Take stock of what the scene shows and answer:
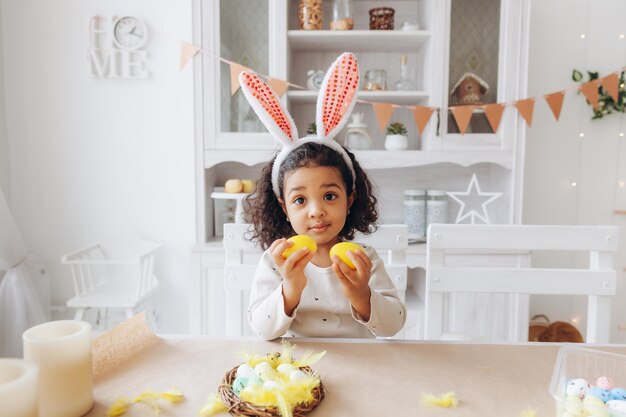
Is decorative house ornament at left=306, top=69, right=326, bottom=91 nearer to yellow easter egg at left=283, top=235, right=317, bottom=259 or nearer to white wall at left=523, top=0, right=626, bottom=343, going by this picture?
white wall at left=523, top=0, right=626, bottom=343

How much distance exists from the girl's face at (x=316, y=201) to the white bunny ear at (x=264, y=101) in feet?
0.32

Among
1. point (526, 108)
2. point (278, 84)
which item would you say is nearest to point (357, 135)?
point (278, 84)

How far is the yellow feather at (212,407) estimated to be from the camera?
553 millimetres

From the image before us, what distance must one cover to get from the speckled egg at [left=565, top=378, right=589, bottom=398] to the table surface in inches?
1.3

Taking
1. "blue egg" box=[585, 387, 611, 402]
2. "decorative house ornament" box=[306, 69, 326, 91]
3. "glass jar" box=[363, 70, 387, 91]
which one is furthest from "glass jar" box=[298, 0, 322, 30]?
"blue egg" box=[585, 387, 611, 402]

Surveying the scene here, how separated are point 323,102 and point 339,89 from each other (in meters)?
0.04

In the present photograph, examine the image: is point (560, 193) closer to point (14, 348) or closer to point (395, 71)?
point (395, 71)

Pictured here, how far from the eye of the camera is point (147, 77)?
2.19 meters

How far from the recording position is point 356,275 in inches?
27.9

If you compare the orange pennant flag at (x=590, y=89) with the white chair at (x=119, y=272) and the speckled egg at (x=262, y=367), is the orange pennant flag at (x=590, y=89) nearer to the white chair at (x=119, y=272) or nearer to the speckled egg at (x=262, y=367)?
the speckled egg at (x=262, y=367)

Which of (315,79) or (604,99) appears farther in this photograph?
(604,99)

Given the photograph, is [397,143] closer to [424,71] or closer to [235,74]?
[424,71]

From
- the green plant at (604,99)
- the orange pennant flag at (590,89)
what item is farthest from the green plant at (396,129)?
the green plant at (604,99)

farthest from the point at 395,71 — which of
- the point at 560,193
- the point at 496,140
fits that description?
the point at 560,193
